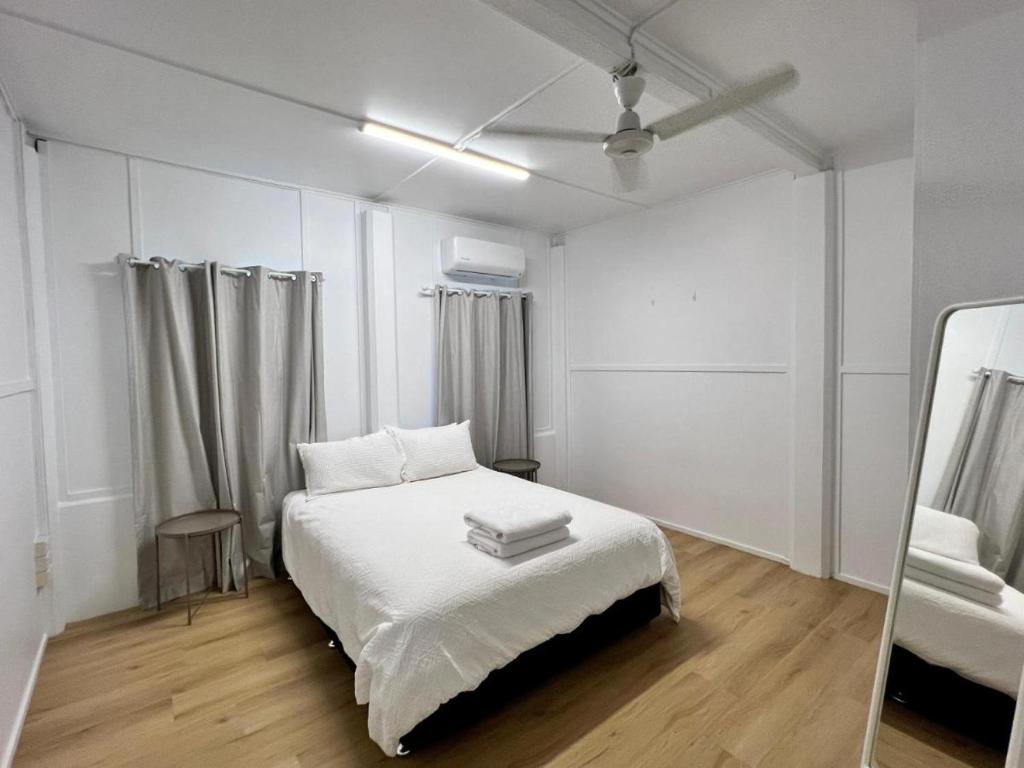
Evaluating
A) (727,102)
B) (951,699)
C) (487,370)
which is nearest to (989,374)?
(951,699)

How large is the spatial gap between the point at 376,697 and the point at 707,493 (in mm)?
2731

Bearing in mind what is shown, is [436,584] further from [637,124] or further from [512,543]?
[637,124]

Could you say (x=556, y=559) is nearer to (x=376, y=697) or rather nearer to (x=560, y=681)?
(x=560, y=681)

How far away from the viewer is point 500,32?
1665 mm

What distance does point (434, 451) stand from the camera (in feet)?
10.7

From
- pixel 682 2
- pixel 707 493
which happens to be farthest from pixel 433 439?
pixel 682 2

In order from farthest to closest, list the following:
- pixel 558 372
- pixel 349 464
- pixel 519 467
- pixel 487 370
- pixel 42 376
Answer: pixel 558 372
pixel 487 370
pixel 519 467
pixel 349 464
pixel 42 376

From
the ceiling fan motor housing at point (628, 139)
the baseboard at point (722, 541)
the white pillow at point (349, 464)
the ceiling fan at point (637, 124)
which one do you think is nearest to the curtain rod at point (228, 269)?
the white pillow at point (349, 464)

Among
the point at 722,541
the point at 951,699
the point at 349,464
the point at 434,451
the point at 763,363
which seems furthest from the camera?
the point at 722,541

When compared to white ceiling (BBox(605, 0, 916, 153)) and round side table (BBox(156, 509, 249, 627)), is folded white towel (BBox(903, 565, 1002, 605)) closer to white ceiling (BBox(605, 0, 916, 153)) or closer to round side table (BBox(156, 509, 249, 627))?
white ceiling (BBox(605, 0, 916, 153))

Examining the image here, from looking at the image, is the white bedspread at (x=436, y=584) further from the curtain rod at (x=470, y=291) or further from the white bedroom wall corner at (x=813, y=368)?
the curtain rod at (x=470, y=291)

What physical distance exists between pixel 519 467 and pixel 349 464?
1391mm

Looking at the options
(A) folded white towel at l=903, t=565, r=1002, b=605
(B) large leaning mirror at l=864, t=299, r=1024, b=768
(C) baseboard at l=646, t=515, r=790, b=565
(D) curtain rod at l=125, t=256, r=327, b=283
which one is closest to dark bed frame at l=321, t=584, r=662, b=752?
(C) baseboard at l=646, t=515, r=790, b=565

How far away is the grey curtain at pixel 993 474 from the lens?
1.10 metres
